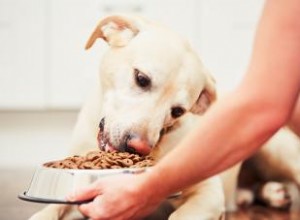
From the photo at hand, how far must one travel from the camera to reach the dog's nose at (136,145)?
4.55 feet

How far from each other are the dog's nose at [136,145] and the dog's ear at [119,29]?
0.79 feet

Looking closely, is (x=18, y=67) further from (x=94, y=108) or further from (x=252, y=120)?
(x=252, y=120)

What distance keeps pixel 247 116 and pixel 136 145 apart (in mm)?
550

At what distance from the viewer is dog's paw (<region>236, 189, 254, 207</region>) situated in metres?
1.81

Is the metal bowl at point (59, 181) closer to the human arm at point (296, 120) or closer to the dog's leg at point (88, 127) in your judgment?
the dog's leg at point (88, 127)

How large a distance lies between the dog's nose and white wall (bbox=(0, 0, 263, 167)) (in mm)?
484

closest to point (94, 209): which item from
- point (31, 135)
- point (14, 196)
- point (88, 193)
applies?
point (88, 193)

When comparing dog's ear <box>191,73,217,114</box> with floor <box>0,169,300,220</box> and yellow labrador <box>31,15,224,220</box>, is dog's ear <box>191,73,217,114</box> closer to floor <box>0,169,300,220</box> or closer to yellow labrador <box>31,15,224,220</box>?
yellow labrador <box>31,15,224,220</box>

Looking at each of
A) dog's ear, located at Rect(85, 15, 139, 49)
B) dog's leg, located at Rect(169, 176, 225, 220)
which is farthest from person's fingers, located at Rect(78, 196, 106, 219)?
dog's ear, located at Rect(85, 15, 139, 49)

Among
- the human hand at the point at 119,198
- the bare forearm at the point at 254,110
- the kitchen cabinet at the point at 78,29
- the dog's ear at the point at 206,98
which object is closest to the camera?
the bare forearm at the point at 254,110

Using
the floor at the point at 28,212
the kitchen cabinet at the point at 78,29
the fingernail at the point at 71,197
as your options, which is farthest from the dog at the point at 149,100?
the kitchen cabinet at the point at 78,29

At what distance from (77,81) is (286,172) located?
0.71 meters

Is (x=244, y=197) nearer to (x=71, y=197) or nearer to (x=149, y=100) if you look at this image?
(x=149, y=100)

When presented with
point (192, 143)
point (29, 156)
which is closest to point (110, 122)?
point (192, 143)
